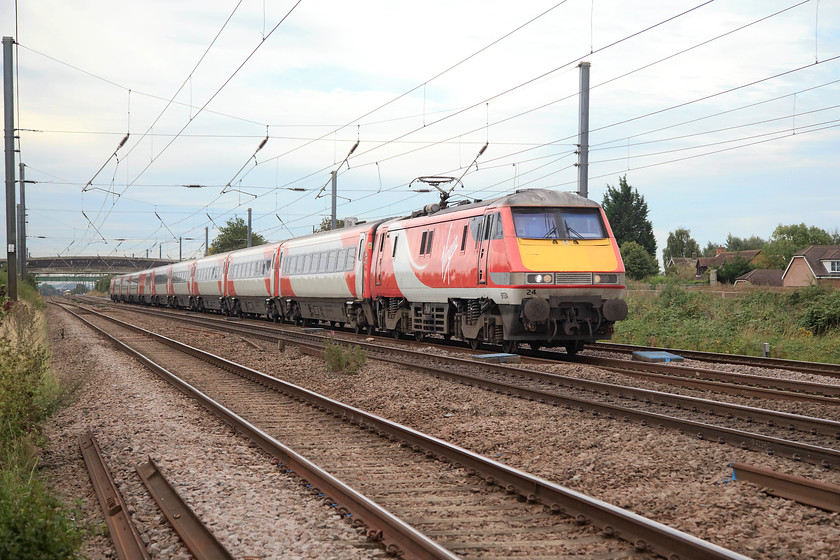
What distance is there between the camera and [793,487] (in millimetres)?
5605

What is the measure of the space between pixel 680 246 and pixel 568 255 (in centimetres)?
13754

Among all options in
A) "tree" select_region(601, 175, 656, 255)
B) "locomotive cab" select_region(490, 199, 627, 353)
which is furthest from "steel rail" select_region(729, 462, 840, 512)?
"tree" select_region(601, 175, 656, 255)

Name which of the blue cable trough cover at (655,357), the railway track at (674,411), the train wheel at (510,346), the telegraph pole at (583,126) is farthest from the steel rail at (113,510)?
the telegraph pole at (583,126)

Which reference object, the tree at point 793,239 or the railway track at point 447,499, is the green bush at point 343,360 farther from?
the tree at point 793,239

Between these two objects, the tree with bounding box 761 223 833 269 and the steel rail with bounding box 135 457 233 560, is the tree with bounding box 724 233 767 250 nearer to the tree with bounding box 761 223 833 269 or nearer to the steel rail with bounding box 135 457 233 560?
the tree with bounding box 761 223 833 269

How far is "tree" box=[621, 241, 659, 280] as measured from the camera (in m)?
73.2

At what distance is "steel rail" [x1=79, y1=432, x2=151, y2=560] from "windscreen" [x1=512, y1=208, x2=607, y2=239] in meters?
9.33

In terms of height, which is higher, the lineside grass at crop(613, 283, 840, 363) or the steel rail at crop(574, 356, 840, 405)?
the lineside grass at crop(613, 283, 840, 363)

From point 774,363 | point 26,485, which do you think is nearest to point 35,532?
point 26,485

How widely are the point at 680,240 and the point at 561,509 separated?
Result: 149 m

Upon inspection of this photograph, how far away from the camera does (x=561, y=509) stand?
544cm

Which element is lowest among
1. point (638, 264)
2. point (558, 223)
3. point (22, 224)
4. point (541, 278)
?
point (541, 278)

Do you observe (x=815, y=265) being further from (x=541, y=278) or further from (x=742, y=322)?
(x=541, y=278)

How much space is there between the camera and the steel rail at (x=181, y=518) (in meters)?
4.75
